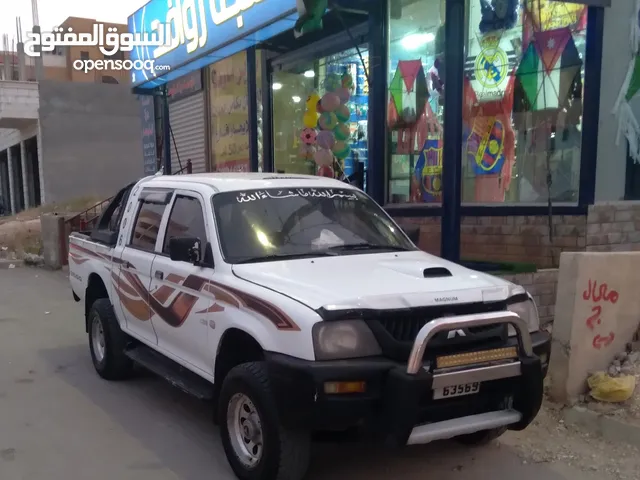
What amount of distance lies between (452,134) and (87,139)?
74.5ft

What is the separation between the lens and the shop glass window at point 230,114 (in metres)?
12.7

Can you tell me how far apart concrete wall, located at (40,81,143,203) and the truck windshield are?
2319cm

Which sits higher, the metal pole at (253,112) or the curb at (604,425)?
the metal pole at (253,112)

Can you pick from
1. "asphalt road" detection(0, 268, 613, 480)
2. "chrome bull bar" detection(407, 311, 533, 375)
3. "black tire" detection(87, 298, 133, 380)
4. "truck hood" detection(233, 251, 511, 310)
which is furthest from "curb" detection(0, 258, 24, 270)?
"chrome bull bar" detection(407, 311, 533, 375)

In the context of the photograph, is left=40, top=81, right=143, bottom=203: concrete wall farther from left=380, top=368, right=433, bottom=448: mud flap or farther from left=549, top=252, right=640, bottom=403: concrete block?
left=380, top=368, right=433, bottom=448: mud flap

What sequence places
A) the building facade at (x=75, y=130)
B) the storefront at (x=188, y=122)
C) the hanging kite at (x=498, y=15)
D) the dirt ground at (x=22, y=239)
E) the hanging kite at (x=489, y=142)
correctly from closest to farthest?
the hanging kite at (x=498, y=15), the hanging kite at (x=489, y=142), the storefront at (x=188, y=122), the dirt ground at (x=22, y=239), the building facade at (x=75, y=130)

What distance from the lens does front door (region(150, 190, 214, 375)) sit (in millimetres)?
4238

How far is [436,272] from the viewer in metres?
→ 3.93

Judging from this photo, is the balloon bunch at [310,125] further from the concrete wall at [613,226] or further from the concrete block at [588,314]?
the concrete block at [588,314]

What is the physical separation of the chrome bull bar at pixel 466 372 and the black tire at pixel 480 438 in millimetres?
755

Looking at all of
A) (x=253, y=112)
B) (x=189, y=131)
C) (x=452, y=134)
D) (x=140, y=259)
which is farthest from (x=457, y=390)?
(x=189, y=131)

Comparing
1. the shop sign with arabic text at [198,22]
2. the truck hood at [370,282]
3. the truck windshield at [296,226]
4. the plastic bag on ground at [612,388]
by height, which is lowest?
the plastic bag on ground at [612,388]

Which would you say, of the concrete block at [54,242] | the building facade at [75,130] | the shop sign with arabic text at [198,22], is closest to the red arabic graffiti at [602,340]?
the shop sign with arabic text at [198,22]

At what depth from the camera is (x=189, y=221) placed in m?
4.80
